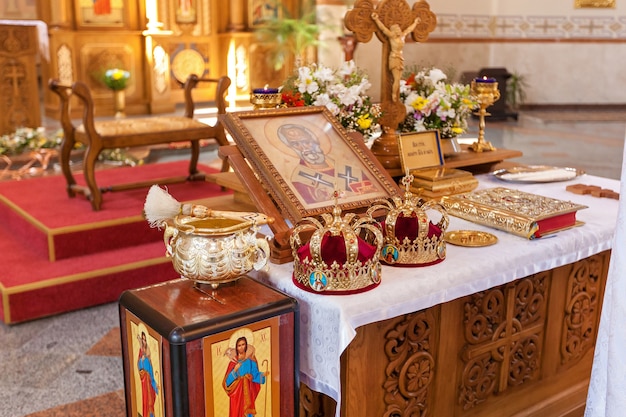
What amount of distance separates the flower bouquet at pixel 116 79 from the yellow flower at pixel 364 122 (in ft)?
25.5

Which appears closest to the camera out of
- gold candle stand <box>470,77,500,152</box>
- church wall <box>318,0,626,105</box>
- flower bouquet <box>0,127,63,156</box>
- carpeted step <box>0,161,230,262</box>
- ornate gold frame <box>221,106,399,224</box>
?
ornate gold frame <box>221,106,399,224</box>

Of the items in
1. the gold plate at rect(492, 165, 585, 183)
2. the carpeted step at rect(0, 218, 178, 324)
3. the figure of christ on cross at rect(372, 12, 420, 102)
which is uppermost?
the figure of christ on cross at rect(372, 12, 420, 102)

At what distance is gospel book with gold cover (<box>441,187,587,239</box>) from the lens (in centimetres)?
229

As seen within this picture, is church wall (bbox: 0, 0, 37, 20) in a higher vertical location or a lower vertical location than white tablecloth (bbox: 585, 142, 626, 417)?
higher

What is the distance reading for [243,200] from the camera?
8.05 feet

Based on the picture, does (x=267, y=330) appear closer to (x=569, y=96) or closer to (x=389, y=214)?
(x=389, y=214)

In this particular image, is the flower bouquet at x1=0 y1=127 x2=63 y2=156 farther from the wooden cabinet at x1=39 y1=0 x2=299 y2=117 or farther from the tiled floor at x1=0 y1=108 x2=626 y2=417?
the tiled floor at x1=0 y1=108 x2=626 y2=417

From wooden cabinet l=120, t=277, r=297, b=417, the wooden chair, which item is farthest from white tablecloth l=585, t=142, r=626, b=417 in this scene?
the wooden chair

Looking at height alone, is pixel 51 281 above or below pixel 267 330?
below

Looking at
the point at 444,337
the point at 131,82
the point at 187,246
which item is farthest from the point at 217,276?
the point at 131,82

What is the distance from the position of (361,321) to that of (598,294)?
1.27 meters

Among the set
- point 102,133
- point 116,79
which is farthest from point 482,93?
point 116,79

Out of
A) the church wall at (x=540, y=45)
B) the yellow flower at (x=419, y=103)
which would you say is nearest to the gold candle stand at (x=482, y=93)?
the yellow flower at (x=419, y=103)

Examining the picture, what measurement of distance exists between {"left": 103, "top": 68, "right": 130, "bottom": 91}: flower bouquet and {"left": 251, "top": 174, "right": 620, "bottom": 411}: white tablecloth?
829cm
